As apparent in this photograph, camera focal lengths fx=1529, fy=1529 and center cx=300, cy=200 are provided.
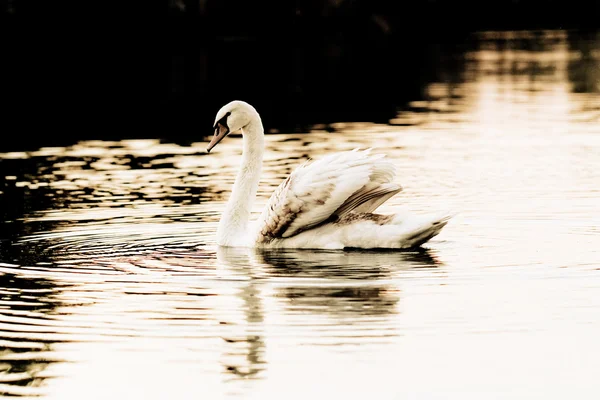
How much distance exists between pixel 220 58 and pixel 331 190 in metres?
44.8

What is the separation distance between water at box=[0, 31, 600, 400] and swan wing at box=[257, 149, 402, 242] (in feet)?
1.24

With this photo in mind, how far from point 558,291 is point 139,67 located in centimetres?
4218

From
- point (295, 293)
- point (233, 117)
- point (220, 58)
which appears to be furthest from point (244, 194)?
point (220, 58)

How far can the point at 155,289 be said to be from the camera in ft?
40.8

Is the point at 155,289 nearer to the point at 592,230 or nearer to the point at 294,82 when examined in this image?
the point at 592,230

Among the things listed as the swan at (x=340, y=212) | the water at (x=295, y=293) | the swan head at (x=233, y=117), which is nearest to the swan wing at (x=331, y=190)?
the swan at (x=340, y=212)

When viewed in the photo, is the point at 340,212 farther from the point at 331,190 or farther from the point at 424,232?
the point at 424,232

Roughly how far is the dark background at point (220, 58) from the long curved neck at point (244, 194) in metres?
13.1

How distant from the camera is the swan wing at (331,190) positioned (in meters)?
13.8

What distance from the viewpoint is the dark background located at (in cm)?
3419

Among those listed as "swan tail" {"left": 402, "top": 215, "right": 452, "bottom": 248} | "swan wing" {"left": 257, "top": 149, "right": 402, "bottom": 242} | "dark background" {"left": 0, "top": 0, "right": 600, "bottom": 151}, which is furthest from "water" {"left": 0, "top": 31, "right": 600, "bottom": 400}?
"dark background" {"left": 0, "top": 0, "right": 600, "bottom": 151}

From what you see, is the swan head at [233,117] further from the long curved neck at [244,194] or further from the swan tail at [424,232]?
the swan tail at [424,232]

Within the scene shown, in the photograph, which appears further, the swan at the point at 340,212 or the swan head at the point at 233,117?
the swan head at the point at 233,117

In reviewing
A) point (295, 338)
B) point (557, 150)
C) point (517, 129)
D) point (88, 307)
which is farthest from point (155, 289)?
point (517, 129)
